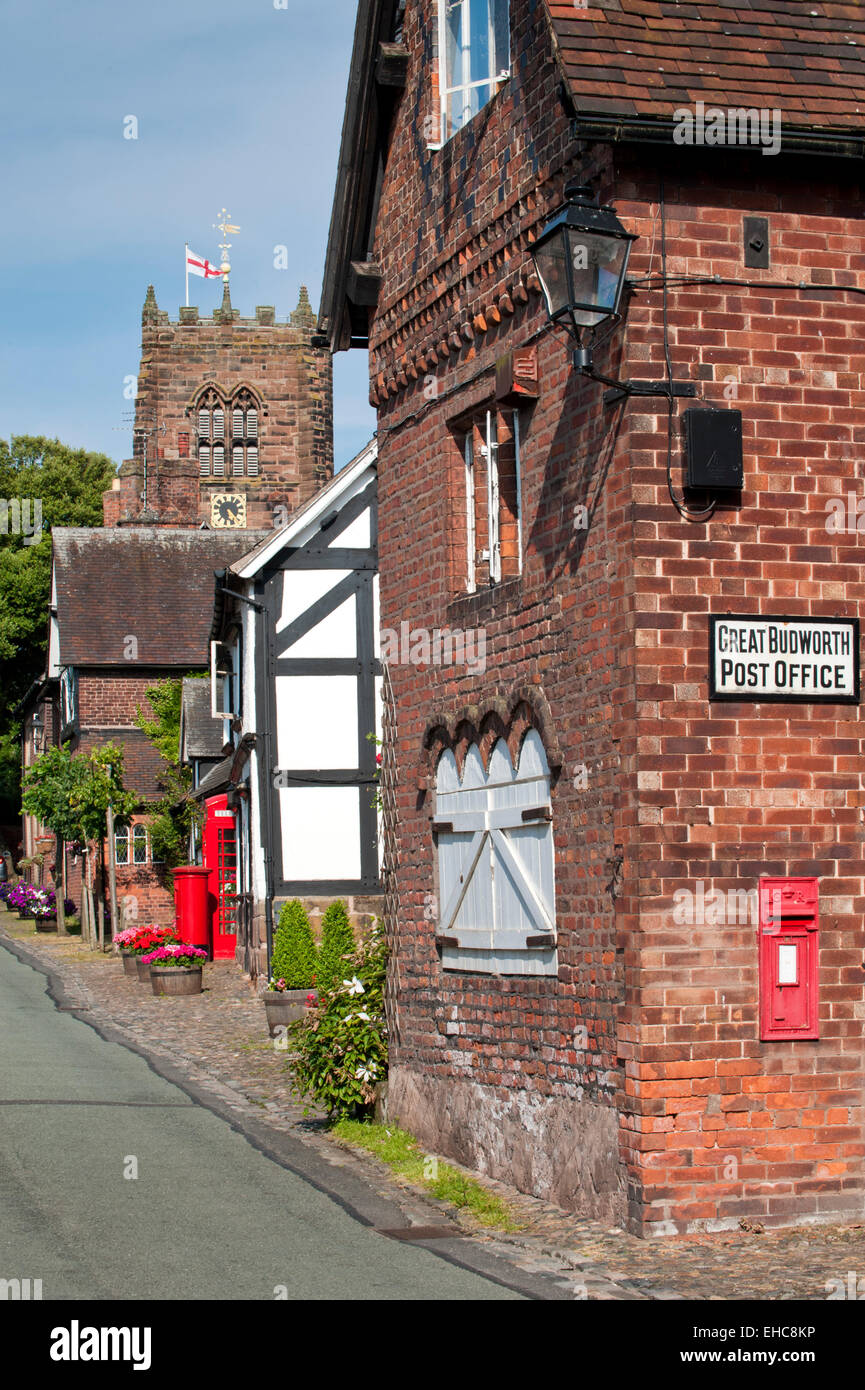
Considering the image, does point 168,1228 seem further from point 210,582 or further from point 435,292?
point 210,582

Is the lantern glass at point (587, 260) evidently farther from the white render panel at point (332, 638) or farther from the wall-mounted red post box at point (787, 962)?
the white render panel at point (332, 638)

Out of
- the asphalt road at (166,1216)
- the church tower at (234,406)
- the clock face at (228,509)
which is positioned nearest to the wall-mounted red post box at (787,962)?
the asphalt road at (166,1216)

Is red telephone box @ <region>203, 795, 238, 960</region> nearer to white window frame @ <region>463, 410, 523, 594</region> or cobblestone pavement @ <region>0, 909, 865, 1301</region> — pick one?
cobblestone pavement @ <region>0, 909, 865, 1301</region>

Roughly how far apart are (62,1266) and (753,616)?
4.58m

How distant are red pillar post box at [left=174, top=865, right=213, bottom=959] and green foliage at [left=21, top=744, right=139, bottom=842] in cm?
666

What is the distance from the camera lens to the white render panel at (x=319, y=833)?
2447 centimetres

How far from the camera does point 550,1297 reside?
7.14 m

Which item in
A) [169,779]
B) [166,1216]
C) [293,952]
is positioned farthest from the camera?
[169,779]

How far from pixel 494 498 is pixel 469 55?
295 cm

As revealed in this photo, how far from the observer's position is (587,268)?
8289 millimetres

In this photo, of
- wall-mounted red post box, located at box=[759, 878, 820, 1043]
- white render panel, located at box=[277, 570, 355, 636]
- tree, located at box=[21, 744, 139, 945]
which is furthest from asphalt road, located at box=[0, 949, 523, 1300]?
tree, located at box=[21, 744, 139, 945]

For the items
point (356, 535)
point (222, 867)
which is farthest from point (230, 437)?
point (356, 535)

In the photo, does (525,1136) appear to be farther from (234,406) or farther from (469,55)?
(234,406)

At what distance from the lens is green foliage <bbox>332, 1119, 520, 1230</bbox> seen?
9211mm
